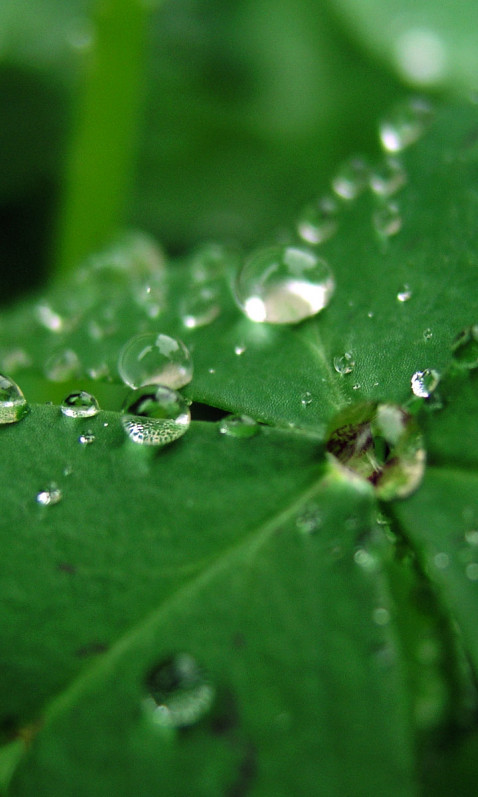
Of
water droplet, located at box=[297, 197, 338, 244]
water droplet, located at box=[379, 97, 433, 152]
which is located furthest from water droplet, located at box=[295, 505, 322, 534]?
water droplet, located at box=[379, 97, 433, 152]

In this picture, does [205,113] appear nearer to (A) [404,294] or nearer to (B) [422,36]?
(B) [422,36]

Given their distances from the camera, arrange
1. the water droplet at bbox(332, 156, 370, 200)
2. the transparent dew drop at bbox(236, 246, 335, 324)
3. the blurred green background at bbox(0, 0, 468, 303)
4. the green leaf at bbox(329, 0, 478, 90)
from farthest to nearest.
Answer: the blurred green background at bbox(0, 0, 468, 303), the green leaf at bbox(329, 0, 478, 90), the water droplet at bbox(332, 156, 370, 200), the transparent dew drop at bbox(236, 246, 335, 324)

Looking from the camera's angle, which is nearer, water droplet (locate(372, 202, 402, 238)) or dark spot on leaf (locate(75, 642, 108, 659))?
dark spot on leaf (locate(75, 642, 108, 659))

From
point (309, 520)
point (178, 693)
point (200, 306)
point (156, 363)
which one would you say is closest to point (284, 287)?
point (200, 306)

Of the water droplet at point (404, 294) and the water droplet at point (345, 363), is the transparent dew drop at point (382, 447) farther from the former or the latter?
the water droplet at point (404, 294)

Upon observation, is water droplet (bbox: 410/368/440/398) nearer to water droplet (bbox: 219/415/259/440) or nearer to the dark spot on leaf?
water droplet (bbox: 219/415/259/440)

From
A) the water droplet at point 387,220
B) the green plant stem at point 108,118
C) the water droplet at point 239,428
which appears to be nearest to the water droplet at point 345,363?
the water droplet at point 239,428
